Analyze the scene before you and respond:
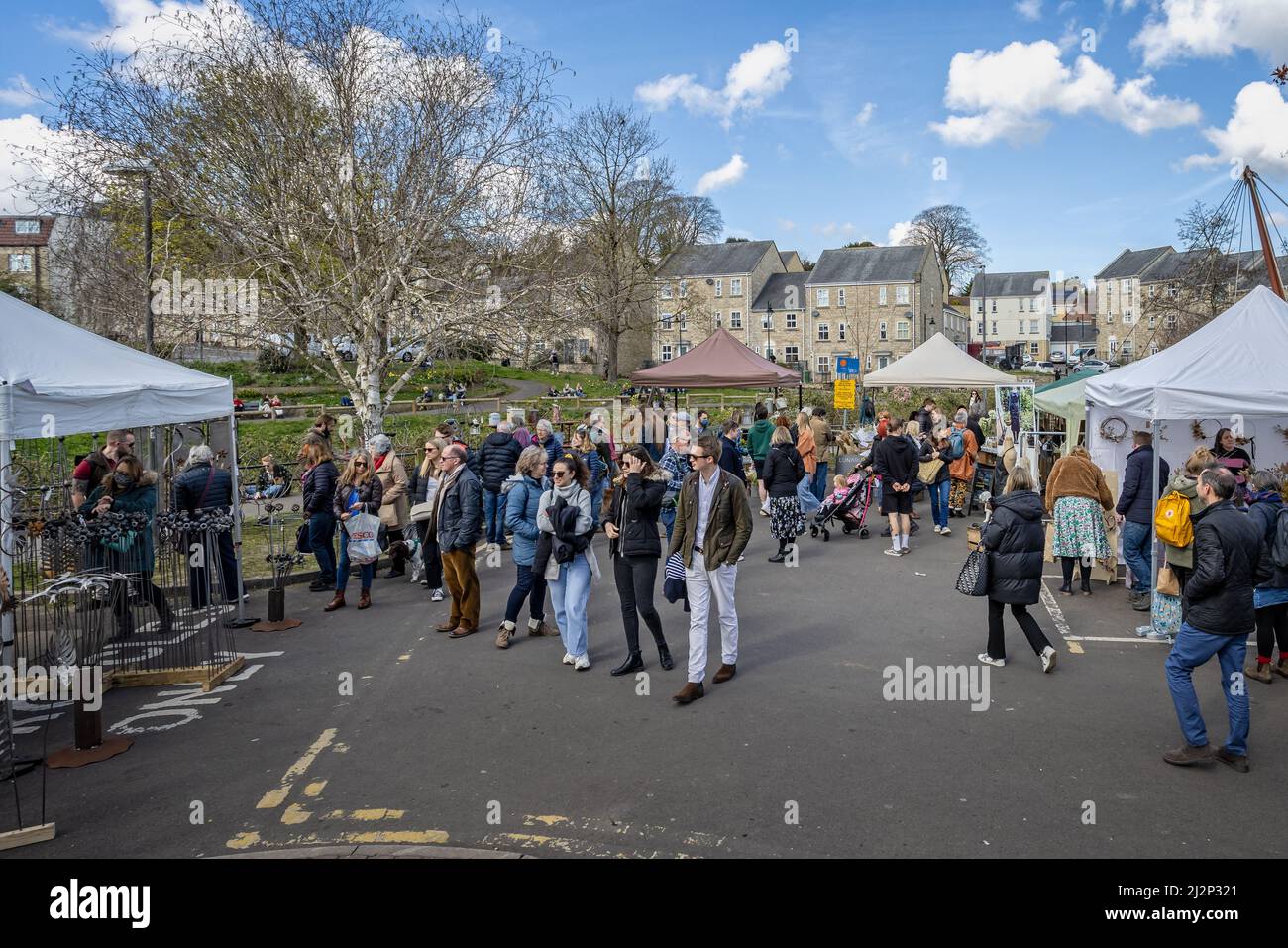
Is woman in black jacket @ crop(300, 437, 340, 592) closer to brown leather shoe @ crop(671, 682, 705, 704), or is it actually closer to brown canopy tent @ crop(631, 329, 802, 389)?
brown leather shoe @ crop(671, 682, 705, 704)

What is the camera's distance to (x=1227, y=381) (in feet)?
27.9

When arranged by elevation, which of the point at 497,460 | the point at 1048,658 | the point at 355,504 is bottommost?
the point at 1048,658

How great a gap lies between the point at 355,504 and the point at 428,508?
3.13 ft

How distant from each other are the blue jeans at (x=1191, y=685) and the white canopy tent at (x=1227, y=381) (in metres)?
3.43

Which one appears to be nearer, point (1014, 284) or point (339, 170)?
point (339, 170)

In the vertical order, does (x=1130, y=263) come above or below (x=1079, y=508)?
above

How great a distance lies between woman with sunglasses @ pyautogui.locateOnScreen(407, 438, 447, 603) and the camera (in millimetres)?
10125

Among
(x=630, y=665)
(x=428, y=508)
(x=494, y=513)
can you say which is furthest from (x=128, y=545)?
(x=494, y=513)

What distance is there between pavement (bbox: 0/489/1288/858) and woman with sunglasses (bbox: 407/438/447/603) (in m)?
1.56

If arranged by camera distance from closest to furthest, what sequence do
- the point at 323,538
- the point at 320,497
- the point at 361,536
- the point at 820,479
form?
the point at 361,536 → the point at 320,497 → the point at 323,538 → the point at 820,479

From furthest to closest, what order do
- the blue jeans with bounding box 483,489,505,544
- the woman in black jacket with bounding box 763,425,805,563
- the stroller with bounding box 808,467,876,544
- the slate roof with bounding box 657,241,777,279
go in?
the slate roof with bounding box 657,241,777,279
the stroller with bounding box 808,467,876,544
the blue jeans with bounding box 483,489,505,544
the woman in black jacket with bounding box 763,425,805,563

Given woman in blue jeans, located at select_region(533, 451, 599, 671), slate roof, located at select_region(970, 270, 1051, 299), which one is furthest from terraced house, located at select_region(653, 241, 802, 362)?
woman in blue jeans, located at select_region(533, 451, 599, 671)

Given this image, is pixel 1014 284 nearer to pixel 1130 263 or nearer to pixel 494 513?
pixel 1130 263
